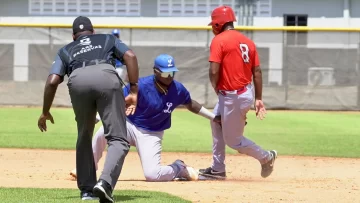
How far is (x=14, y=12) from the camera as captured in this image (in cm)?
3331

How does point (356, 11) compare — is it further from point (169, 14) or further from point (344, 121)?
point (344, 121)

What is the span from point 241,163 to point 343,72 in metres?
13.0

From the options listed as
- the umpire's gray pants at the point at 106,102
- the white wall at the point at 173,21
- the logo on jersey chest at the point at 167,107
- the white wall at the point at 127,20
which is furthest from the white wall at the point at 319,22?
the umpire's gray pants at the point at 106,102

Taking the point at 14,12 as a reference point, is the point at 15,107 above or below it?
below

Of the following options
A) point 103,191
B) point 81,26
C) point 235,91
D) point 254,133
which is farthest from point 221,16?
point 254,133

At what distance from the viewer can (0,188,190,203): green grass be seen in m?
7.67

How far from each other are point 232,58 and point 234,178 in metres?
1.61

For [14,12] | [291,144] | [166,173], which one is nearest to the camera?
[166,173]

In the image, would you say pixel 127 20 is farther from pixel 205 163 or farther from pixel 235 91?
pixel 235 91

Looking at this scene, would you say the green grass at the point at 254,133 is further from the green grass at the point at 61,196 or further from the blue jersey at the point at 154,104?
the green grass at the point at 61,196

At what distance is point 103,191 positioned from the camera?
23.3ft

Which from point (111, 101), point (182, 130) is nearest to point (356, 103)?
point (182, 130)

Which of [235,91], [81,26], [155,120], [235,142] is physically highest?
[81,26]

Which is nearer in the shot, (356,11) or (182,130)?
(182,130)
